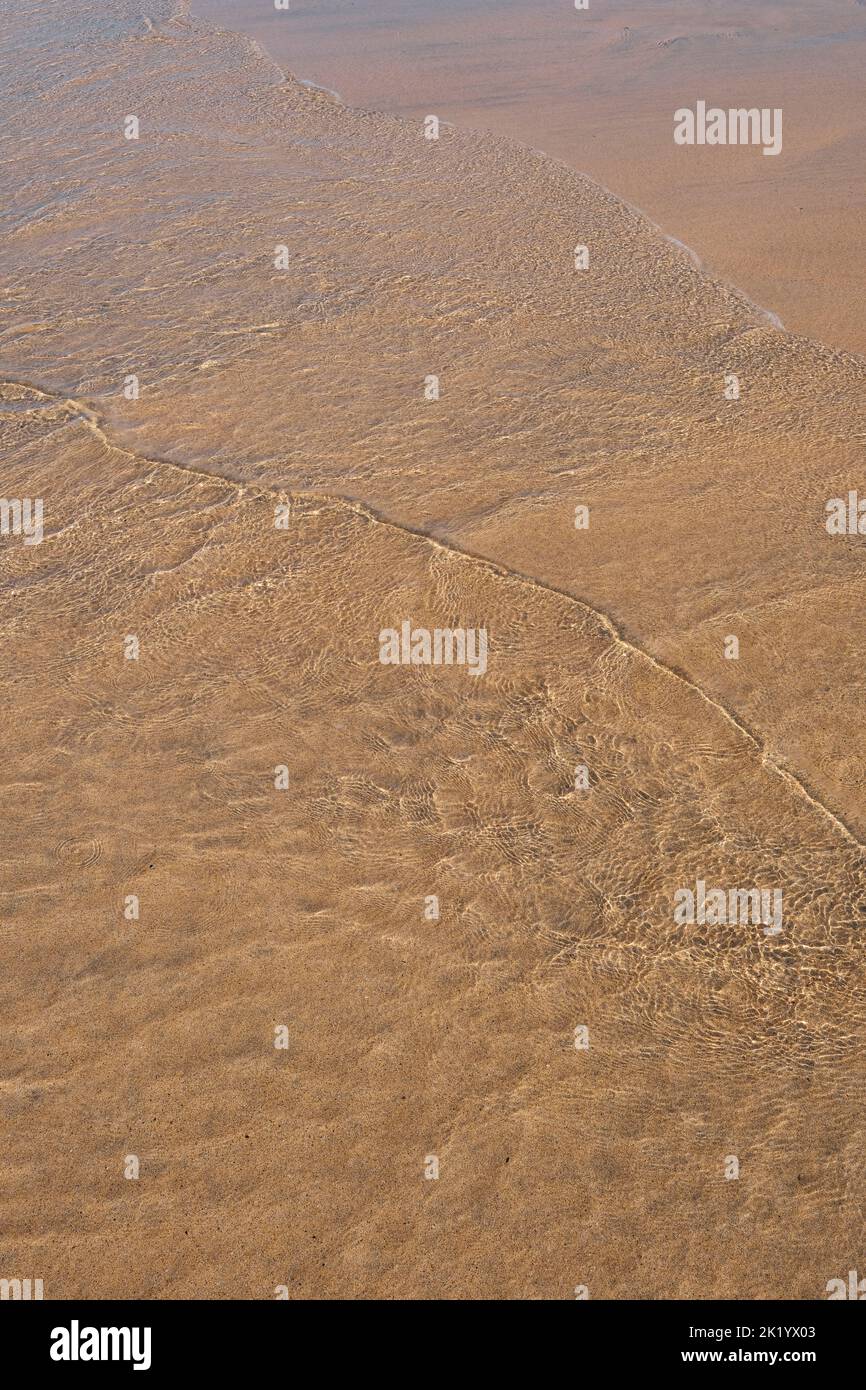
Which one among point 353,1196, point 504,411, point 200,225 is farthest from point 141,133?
point 353,1196

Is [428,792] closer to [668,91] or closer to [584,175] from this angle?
[584,175]

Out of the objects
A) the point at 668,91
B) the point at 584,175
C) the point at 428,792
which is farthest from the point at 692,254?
the point at 428,792

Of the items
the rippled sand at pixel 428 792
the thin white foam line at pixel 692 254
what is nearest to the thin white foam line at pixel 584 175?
the thin white foam line at pixel 692 254

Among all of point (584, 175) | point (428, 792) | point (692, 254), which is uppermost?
point (584, 175)

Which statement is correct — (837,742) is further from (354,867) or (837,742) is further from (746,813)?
(354,867)

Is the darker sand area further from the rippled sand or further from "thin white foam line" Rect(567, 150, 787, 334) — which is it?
the rippled sand

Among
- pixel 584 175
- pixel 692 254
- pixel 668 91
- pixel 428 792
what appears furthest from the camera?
pixel 668 91

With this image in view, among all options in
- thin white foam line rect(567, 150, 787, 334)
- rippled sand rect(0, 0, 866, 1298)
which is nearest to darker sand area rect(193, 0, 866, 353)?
thin white foam line rect(567, 150, 787, 334)

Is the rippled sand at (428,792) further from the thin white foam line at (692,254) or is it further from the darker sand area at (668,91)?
the darker sand area at (668,91)
